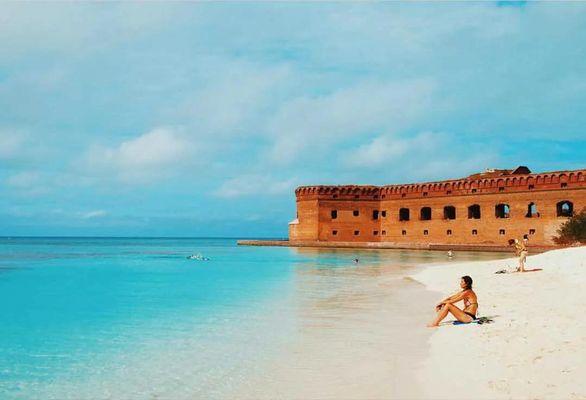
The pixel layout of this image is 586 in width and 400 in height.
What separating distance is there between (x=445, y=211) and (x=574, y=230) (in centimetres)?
1089

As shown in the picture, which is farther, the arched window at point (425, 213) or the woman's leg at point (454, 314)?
the arched window at point (425, 213)

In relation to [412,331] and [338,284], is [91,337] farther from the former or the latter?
[338,284]

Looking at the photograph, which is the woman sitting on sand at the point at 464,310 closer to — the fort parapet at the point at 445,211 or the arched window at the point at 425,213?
the fort parapet at the point at 445,211

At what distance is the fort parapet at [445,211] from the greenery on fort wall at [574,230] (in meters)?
2.46

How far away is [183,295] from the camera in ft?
41.9

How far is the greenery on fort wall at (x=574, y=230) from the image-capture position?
28.7m

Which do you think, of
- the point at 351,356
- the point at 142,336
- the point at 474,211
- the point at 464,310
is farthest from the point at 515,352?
the point at 474,211

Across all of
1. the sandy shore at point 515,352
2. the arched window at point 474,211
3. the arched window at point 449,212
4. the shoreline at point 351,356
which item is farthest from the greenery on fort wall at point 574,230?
the shoreline at point 351,356

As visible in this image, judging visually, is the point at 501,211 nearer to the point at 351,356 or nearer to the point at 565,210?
the point at 565,210

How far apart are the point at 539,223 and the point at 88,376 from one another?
33687mm

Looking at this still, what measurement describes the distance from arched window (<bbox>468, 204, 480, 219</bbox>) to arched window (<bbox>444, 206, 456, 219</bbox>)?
147cm

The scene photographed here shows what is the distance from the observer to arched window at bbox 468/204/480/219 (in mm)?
38162

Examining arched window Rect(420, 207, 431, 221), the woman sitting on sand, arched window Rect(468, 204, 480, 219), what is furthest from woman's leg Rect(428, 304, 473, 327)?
arched window Rect(420, 207, 431, 221)

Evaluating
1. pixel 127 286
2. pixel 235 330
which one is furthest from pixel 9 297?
pixel 235 330
